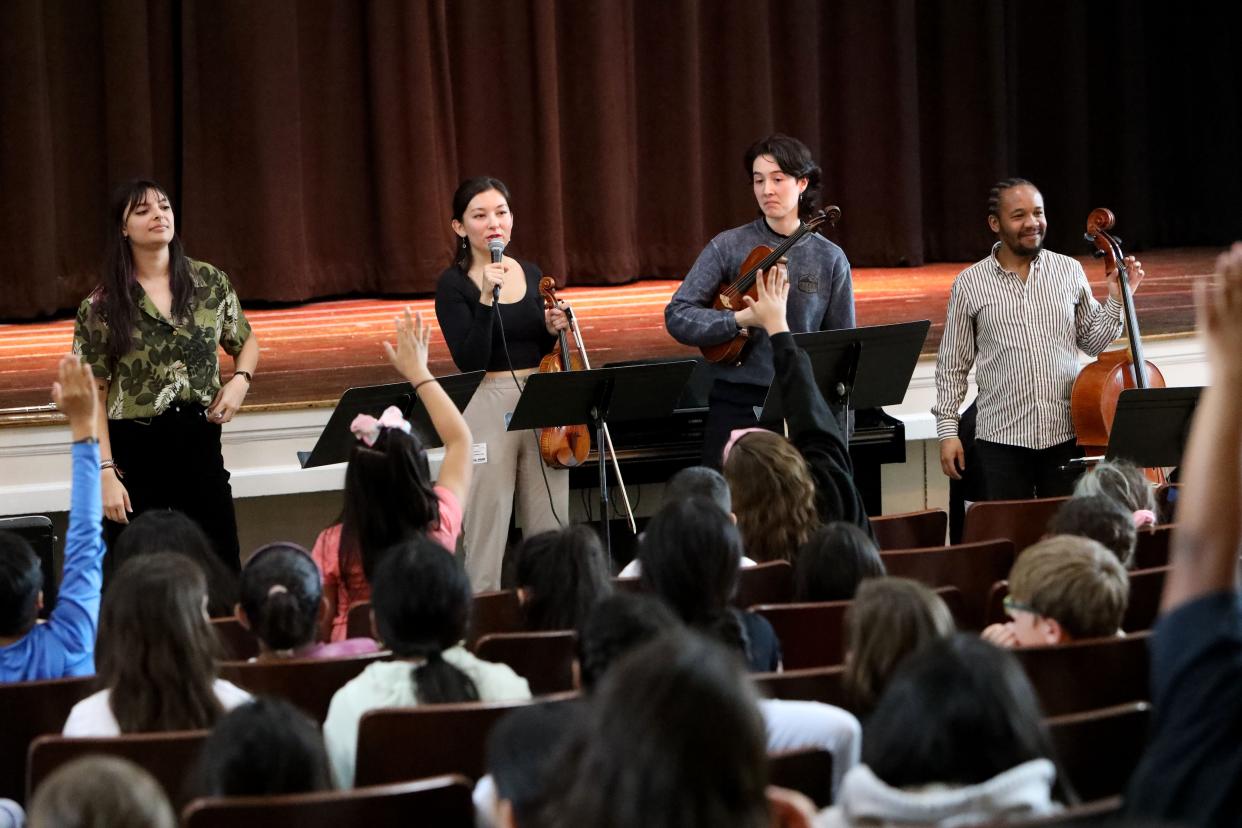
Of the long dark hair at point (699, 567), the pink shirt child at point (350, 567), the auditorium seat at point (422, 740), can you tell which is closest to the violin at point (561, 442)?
the pink shirt child at point (350, 567)

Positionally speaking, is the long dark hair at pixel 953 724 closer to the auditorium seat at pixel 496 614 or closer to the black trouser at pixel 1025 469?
the auditorium seat at pixel 496 614

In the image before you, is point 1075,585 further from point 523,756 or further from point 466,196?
point 466,196

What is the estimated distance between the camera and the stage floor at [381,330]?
589cm

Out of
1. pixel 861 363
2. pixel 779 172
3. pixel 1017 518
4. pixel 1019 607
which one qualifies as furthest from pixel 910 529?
pixel 1019 607

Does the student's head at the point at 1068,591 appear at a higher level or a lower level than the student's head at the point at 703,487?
lower

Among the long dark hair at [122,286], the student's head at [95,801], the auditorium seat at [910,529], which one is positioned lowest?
the auditorium seat at [910,529]

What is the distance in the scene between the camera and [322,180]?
788cm

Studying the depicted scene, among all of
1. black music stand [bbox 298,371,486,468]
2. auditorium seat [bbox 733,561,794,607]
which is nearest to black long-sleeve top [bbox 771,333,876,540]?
auditorium seat [bbox 733,561,794,607]

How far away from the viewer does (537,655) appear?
2939mm

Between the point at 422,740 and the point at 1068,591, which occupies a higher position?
the point at 1068,591

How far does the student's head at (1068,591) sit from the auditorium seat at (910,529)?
1.62 meters

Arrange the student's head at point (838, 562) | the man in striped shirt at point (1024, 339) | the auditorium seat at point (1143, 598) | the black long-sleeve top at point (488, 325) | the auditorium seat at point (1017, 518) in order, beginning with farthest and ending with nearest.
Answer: the man in striped shirt at point (1024, 339) < the black long-sleeve top at point (488, 325) < the auditorium seat at point (1017, 518) < the auditorium seat at point (1143, 598) < the student's head at point (838, 562)

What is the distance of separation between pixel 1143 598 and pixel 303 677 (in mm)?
1777

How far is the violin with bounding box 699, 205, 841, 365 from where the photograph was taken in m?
5.05
